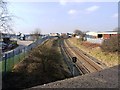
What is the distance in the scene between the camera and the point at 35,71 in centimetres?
2188

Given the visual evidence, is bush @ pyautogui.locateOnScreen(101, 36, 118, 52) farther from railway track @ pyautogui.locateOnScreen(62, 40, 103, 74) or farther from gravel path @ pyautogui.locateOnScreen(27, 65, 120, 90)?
gravel path @ pyautogui.locateOnScreen(27, 65, 120, 90)

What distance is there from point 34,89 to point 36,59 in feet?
68.5

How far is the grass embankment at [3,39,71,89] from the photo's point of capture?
699 inches

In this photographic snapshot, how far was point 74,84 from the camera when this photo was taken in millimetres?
4094

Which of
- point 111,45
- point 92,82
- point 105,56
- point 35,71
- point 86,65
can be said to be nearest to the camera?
point 92,82

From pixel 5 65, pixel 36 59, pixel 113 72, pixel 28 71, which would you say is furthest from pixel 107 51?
pixel 113 72

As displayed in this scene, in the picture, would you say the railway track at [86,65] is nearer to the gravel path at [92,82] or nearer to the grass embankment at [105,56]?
the grass embankment at [105,56]

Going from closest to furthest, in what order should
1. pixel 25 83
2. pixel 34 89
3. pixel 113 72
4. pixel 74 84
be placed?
pixel 34 89 < pixel 74 84 < pixel 113 72 < pixel 25 83

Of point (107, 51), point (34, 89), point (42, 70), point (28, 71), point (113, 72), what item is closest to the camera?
point (34, 89)

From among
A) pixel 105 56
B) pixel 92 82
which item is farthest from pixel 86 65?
pixel 92 82

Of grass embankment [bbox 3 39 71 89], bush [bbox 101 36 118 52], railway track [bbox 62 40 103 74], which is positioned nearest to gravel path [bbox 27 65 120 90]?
grass embankment [bbox 3 39 71 89]

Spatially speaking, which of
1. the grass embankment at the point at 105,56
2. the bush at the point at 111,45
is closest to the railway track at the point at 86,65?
the grass embankment at the point at 105,56

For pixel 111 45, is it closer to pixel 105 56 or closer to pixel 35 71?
pixel 105 56

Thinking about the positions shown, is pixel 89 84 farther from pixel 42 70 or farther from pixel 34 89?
pixel 42 70
